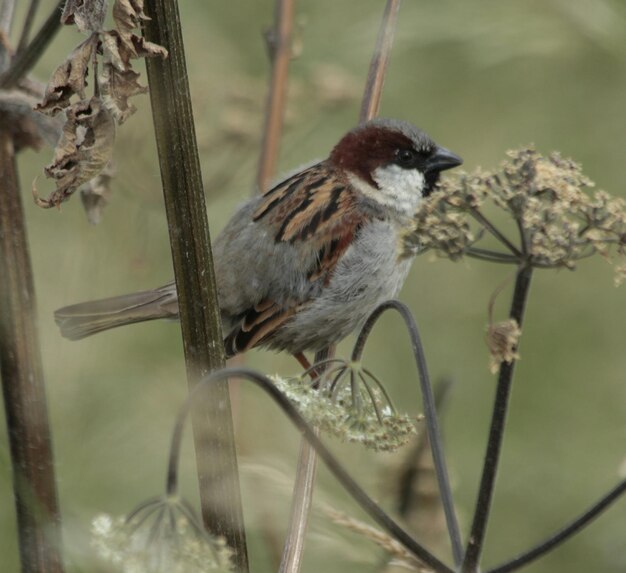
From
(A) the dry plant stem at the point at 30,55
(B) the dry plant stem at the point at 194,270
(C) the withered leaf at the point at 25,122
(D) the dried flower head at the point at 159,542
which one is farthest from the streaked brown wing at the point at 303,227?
(D) the dried flower head at the point at 159,542

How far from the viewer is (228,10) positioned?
5039 millimetres

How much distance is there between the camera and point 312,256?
3562mm

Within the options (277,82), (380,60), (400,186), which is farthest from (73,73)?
(400,186)

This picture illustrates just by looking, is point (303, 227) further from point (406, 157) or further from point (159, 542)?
point (159, 542)

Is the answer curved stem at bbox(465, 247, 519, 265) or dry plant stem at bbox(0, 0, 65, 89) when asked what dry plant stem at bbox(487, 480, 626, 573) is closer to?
curved stem at bbox(465, 247, 519, 265)

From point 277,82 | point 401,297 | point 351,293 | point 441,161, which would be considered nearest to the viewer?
point 277,82

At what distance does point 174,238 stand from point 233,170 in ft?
6.91

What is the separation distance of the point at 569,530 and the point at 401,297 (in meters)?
3.02

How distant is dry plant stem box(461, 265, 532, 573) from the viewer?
174cm

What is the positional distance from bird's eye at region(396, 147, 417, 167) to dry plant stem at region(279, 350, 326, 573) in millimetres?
1729

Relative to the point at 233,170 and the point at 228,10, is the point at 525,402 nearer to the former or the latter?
the point at 233,170

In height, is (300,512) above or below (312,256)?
below

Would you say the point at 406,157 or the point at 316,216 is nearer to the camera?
the point at 316,216

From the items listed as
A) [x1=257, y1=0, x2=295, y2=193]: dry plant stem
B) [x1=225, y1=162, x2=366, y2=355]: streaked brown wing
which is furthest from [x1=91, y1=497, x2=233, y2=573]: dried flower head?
[x1=225, y1=162, x2=366, y2=355]: streaked brown wing
